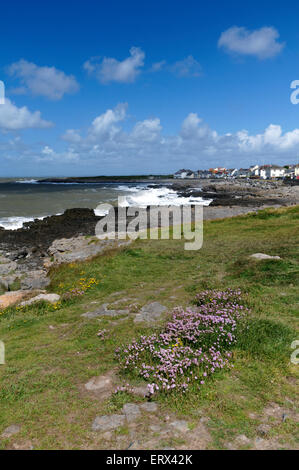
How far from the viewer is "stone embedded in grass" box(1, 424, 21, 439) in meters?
4.09

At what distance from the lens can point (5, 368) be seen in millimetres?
5867

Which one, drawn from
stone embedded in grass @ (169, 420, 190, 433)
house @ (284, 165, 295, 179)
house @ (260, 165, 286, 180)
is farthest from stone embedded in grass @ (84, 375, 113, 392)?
house @ (260, 165, 286, 180)

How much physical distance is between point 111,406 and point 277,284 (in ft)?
22.8

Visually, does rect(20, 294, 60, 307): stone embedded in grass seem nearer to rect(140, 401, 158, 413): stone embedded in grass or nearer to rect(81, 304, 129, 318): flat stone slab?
rect(81, 304, 129, 318): flat stone slab

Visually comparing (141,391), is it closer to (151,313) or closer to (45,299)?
(151,313)

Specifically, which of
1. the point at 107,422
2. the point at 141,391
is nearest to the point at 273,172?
the point at 141,391

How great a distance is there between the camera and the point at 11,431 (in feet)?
13.6

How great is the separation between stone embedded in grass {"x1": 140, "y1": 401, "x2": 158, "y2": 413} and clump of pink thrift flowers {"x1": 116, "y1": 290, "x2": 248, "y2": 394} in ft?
0.56

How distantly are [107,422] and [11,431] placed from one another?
1.40 meters

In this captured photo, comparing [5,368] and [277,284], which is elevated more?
[277,284]

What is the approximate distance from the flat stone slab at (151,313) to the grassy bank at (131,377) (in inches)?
10.3
